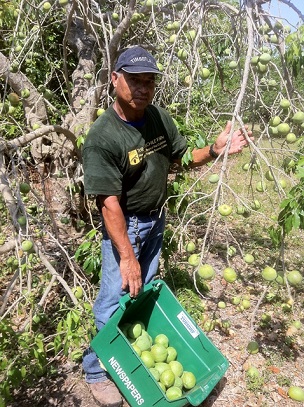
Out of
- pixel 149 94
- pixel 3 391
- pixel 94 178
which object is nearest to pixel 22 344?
pixel 3 391

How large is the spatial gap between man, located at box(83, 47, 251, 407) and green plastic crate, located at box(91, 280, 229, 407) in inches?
7.3

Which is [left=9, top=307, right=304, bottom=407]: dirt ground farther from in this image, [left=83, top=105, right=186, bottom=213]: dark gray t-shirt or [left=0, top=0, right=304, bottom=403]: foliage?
[left=83, top=105, right=186, bottom=213]: dark gray t-shirt

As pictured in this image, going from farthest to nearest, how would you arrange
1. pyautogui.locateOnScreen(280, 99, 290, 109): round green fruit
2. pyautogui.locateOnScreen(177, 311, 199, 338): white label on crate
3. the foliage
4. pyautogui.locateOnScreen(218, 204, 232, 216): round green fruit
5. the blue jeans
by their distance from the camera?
pyautogui.locateOnScreen(177, 311, 199, 338): white label on crate
the blue jeans
pyautogui.locateOnScreen(280, 99, 290, 109): round green fruit
the foliage
pyautogui.locateOnScreen(218, 204, 232, 216): round green fruit

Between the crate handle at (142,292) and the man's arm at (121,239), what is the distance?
6cm

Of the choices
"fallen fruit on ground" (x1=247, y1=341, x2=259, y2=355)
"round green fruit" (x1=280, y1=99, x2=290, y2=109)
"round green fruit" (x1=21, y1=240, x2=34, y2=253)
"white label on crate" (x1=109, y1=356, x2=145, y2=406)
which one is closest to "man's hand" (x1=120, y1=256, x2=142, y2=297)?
"white label on crate" (x1=109, y1=356, x2=145, y2=406)

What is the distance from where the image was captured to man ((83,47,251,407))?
2.22 metres

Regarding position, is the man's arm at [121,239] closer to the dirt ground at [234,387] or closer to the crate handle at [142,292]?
the crate handle at [142,292]

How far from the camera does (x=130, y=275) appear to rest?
232 centimetres

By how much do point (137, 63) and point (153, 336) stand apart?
184 centimetres

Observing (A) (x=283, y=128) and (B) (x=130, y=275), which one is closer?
(A) (x=283, y=128)

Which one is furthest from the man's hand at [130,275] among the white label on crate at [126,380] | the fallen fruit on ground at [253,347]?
the fallen fruit on ground at [253,347]

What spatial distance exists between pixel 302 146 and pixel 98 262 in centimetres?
183

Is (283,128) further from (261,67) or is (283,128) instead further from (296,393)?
(296,393)

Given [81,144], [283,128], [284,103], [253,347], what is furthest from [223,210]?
[81,144]
